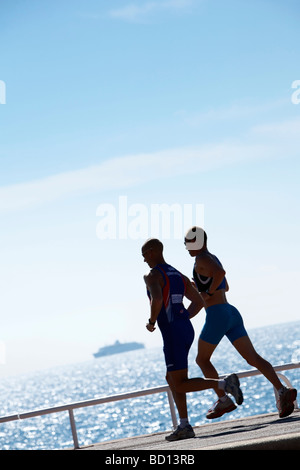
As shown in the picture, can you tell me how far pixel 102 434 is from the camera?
7319cm

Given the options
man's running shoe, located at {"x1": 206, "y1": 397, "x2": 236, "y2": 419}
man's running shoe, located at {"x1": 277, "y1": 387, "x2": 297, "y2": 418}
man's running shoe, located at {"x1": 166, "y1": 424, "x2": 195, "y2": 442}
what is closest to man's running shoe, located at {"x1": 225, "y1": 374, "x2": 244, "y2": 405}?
man's running shoe, located at {"x1": 206, "y1": 397, "x2": 236, "y2": 419}

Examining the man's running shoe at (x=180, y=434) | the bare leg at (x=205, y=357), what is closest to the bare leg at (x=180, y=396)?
the man's running shoe at (x=180, y=434)

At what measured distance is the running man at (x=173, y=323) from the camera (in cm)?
782

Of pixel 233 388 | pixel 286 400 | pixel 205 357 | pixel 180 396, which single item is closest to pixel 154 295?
pixel 205 357

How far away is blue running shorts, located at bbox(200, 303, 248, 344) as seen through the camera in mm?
8016

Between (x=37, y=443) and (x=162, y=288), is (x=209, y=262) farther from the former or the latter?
(x=37, y=443)

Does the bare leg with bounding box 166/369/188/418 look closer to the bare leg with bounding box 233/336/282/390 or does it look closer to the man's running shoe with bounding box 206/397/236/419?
the man's running shoe with bounding box 206/397/236/419

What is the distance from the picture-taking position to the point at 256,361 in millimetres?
7910

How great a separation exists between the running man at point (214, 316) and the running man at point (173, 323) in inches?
6.8

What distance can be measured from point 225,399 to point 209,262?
1270 millimetres

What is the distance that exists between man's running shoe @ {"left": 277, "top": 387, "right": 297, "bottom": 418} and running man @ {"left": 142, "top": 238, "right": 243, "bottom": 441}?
391 millimetres

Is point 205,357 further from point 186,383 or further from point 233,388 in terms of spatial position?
point 233,388

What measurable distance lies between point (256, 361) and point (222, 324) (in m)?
0.46
